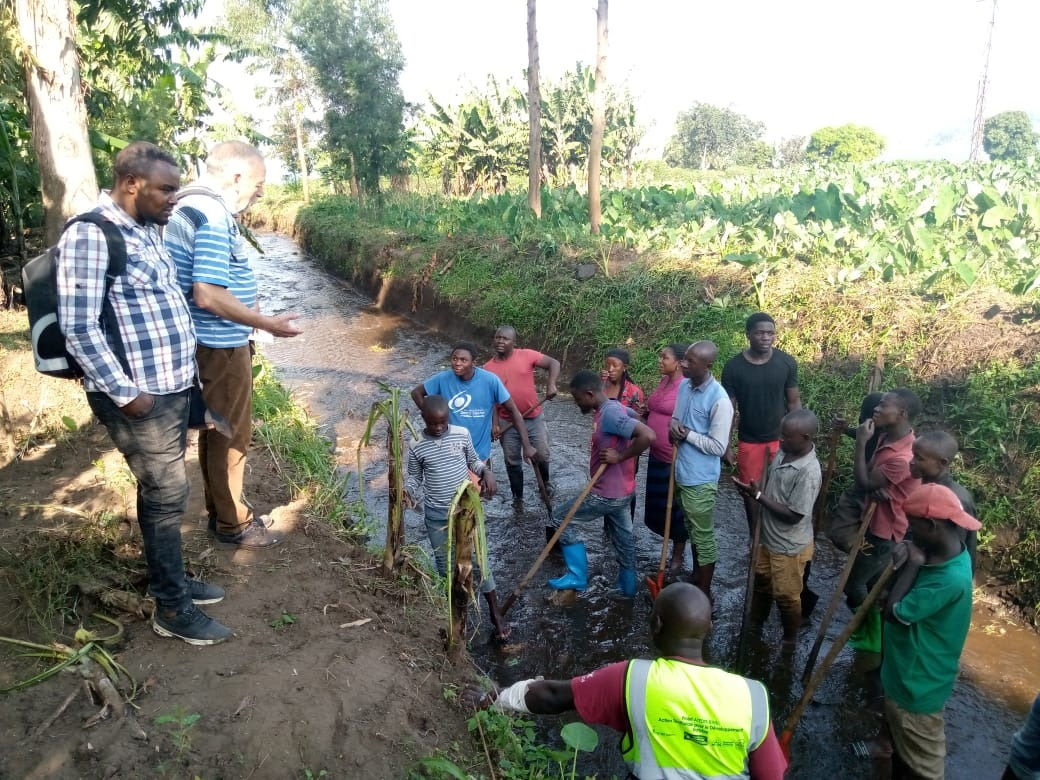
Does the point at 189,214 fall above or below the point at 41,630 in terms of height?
above

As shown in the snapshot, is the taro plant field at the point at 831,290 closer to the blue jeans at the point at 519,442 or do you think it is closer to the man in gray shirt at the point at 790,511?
the man in gray shirt at the point at 790,511

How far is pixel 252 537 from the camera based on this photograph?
3.88m

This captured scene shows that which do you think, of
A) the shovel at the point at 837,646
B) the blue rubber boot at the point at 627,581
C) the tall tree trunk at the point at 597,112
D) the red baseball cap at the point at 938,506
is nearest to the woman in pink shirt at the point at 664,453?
the blue rubber boot at the point at 627,581

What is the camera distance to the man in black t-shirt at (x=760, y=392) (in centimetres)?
500

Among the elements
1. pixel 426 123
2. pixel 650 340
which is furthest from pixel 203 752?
pixel 426 123

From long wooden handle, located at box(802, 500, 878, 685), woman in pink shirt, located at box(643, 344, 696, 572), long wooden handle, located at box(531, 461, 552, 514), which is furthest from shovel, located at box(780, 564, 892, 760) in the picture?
long wooden handle, located at box(531, 461, 552, 514)

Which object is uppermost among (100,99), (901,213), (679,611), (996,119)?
(996,119)

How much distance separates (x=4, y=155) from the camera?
755 centimetres

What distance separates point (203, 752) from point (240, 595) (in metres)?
1.06

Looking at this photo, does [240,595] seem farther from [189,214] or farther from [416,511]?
[416,511]

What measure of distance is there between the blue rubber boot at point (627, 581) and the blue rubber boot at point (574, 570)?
0.26m

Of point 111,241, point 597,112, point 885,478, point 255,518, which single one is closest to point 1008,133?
point 597,112

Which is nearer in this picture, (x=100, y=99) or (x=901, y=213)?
(x=901, y=213)

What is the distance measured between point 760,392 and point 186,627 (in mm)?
3987
